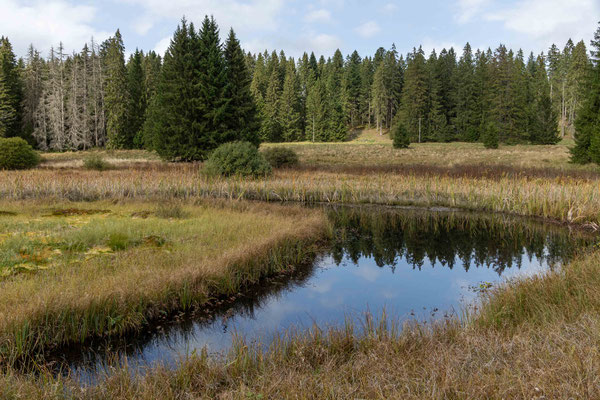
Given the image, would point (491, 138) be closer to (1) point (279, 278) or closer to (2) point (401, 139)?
(2) point (401, 139)

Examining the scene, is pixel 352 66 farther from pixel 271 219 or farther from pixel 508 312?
pixel 508 312

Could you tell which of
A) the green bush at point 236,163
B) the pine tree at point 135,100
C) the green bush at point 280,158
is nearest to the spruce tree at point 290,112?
the pine tree at point 135,100

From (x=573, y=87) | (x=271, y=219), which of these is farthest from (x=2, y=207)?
(x=573, y=87)

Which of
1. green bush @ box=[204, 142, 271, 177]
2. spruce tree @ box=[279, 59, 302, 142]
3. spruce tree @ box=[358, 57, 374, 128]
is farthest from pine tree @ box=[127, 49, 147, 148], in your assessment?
spruce tree @ box=[358, 57, 374, 128]

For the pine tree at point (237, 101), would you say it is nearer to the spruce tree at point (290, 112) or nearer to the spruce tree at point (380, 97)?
the spruce tree at point (290, 112)

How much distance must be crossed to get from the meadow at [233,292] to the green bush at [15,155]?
42.0 feet

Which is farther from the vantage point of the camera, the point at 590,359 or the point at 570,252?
the point at 570,252

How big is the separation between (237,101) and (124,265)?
25877 mm

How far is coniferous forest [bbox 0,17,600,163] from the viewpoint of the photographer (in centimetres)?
3078

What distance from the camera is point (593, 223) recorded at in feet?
42.2

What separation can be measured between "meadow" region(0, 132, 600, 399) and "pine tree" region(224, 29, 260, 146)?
16.6 m

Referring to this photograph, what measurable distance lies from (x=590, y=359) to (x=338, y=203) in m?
15.1

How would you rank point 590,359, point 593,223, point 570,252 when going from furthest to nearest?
point 593,223
point 570,252
point 590,359

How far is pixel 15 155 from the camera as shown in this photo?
86.6 ft
